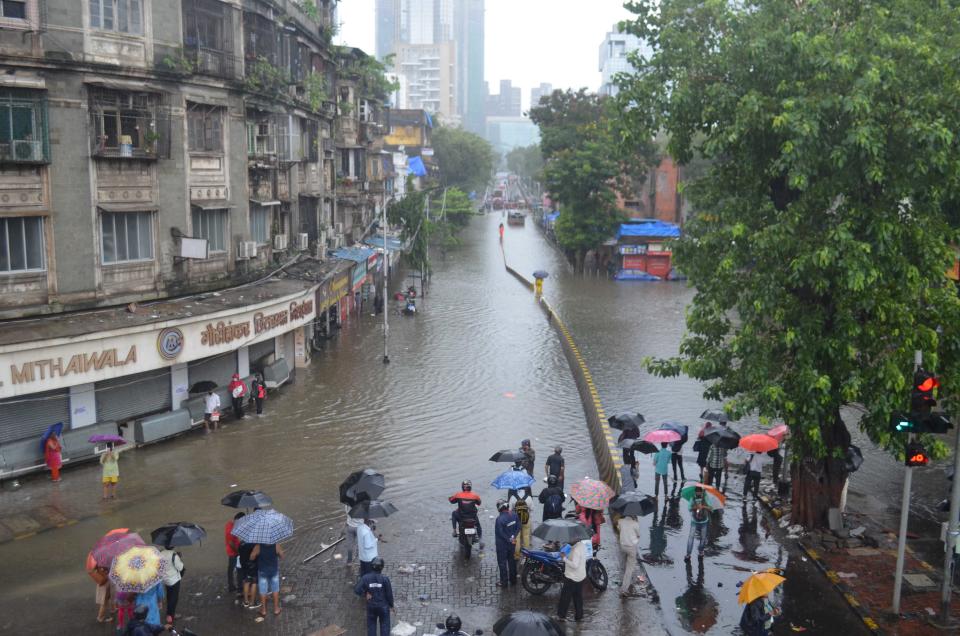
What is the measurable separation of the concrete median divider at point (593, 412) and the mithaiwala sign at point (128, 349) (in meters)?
9.97

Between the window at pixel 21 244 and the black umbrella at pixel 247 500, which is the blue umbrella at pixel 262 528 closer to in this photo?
the black umbrella at pixel 247 500

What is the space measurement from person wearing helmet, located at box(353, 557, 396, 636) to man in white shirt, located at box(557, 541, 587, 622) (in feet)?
8.95

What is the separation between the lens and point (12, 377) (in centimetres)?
1889

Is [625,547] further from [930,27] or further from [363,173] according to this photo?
[363,173]

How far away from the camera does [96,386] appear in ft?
70.9

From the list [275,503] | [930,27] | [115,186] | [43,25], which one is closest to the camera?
[930,27]

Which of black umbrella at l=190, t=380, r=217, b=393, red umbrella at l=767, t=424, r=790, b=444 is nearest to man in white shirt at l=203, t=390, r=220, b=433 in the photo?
black umbrella at l=190, t=380, r=217, b=393

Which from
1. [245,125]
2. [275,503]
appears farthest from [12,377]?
[245,125]

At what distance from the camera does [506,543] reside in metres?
14.5

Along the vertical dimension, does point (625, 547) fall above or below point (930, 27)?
below

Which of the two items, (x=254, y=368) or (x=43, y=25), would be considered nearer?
(x=43, y=25)

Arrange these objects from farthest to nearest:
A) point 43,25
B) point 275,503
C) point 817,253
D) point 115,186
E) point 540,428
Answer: point 540,428 → point 115,186 → point 43,25 → point 275,503 → point 817,253

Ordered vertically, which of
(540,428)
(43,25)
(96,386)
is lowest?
(540,428)

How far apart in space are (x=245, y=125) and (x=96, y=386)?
1035 centimetres
